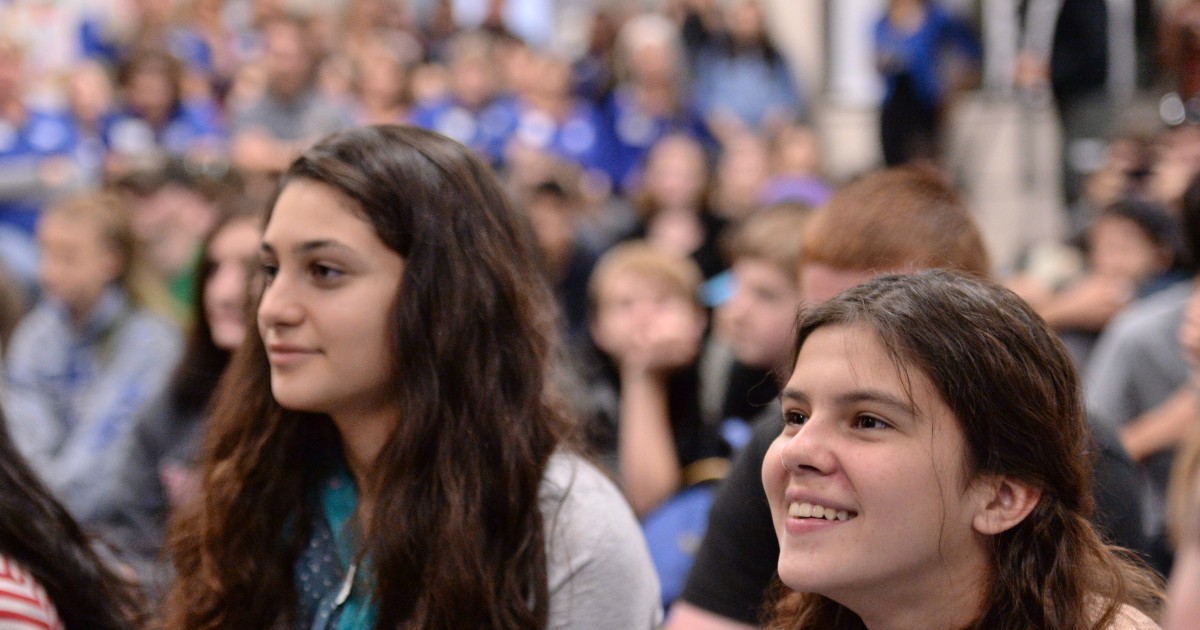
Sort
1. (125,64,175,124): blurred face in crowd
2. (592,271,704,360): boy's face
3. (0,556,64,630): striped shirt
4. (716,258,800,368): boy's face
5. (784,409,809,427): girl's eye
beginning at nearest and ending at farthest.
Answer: (784,409,809,427): girl's eye, (0,556,64,630): striped shirt, (716,258,800,368): boy's face, (592,271,704,360): boy's face, (125,64,175,124): blurred face in crowd

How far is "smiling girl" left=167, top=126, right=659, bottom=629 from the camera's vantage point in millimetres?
2029

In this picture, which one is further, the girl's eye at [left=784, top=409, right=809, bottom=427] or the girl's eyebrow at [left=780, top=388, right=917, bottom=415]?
the girl's eye at [left=784, top=409, right=809, bottom=427]

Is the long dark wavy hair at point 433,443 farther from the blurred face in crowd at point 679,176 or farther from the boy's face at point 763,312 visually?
the blurred face in crowd at point 679,176

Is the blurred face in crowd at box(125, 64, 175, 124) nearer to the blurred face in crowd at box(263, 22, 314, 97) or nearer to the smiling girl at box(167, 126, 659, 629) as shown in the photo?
the blurred face in crowd at box(263, 22, 314, 97)

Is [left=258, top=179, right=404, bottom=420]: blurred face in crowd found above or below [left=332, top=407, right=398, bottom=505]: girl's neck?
above

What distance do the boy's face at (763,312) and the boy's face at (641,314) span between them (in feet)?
1.91

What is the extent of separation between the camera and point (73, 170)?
7293 millimetres

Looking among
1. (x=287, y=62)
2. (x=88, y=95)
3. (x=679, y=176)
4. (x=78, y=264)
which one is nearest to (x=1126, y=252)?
(x=679, y=176)

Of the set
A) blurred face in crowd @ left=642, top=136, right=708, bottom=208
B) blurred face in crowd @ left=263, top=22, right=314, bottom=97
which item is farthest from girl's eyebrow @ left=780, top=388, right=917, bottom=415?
blurred face in crowd @ left=263, top=22, right=314, bottom=97

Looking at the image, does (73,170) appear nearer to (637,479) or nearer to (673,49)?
(673,49)

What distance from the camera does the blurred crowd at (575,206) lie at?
359 centimetres

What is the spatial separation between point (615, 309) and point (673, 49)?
5.58 metres

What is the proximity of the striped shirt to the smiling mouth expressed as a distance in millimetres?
1193

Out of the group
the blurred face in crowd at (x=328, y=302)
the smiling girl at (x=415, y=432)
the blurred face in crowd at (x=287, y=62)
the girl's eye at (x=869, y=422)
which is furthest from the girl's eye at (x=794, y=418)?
the blurred face in crowd at (x=287, y=62)
